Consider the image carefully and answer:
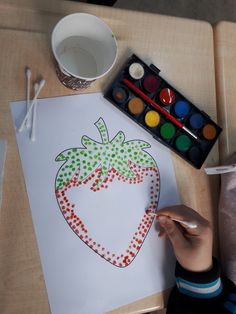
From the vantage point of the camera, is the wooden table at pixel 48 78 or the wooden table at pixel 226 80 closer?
the wooden table at pixel 48 78

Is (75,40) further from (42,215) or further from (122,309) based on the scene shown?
(122,309)

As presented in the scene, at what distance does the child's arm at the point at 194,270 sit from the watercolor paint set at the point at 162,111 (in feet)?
0.38

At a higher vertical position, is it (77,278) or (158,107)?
(158,107)

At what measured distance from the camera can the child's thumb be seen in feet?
2.09

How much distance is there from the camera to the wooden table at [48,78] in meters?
0.56

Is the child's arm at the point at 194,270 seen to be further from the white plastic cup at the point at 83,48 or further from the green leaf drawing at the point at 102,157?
the white plastic cup at the point at 83,48

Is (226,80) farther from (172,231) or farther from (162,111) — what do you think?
(172,231)

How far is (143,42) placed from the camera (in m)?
0.69

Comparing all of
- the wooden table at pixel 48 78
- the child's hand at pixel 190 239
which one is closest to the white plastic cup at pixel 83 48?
the wooden table at pixel 48 78

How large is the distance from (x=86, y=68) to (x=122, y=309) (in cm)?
41

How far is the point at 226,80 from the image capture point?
74cm

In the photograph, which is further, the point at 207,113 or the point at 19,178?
the point at 207,113

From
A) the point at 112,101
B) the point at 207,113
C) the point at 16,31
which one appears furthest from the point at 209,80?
the point at 16,31

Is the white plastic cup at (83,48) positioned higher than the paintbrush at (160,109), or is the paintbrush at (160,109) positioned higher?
the white plastic cup at (83,48)
